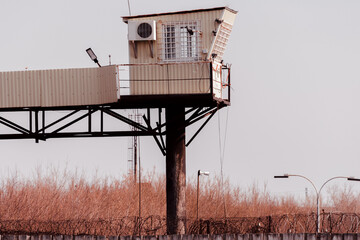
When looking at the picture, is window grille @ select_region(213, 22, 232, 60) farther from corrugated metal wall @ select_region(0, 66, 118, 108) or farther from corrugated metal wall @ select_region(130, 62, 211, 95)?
corrugated metal wall @ select_region(0, 66, 118, 108)

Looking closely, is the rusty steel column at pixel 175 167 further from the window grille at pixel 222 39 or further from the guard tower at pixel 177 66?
the window grille at pixel 222 39

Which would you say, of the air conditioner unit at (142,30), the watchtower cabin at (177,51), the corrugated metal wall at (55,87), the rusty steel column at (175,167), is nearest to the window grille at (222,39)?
the watchtower cabin at (177,51)

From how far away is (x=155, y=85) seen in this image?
4391cm

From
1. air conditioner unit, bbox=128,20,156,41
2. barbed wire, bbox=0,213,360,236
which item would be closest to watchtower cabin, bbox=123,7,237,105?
air conditioner unit, bbox=128,20,156,41

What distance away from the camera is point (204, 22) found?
145 feet

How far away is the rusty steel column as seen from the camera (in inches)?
1761

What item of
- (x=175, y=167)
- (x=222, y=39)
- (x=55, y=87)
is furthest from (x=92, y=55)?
(x=175, y=167)

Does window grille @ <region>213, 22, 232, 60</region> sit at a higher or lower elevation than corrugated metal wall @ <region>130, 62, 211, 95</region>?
higher

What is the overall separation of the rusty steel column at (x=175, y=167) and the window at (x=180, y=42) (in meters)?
2.67

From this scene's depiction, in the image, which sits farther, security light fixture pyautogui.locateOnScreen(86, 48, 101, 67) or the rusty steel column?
the rusty steel column

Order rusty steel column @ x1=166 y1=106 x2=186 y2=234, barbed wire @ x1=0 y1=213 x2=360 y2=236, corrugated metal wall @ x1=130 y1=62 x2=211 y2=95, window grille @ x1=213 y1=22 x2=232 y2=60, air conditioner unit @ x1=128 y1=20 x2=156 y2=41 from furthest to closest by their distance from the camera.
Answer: rusty steel column @ x1=166 y1=106 x2=186 y2=234
window grille @ x1=213 y1=22 x2=232 y2=60
air conditioner unit @ x1=128 y1=20 x2=156 y2=41
corrugated metal wall @ x1=130 y1=62 x2=211 y2=95
barbed wire @ x1=0 y1=213 x2=360 y2=236

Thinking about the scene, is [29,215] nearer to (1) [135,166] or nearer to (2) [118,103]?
(1) [135,166]

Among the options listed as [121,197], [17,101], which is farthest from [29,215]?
[17,101]

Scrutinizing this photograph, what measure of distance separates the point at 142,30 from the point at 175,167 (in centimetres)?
700
